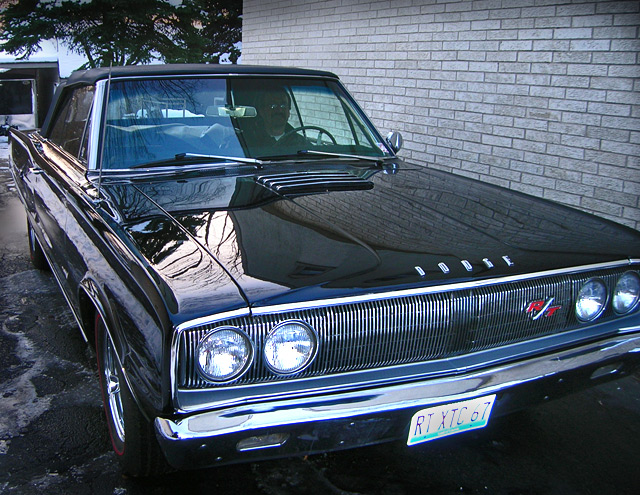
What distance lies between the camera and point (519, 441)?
9.48 feet

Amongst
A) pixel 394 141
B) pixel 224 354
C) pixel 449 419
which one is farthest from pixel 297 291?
pixel 394 141

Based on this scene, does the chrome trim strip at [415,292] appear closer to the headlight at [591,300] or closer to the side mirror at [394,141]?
the headlight at [591,300]

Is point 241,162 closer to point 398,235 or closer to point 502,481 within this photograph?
point 398,235

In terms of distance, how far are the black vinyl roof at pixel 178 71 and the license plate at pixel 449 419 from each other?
221 centimetres

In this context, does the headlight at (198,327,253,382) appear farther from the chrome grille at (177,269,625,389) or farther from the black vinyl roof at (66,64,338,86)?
the black vinyl roof at (66,64,338,86)

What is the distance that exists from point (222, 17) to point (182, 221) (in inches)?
1127

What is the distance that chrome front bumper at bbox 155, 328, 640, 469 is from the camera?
1.88 metres

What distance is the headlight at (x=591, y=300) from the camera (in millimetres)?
2479

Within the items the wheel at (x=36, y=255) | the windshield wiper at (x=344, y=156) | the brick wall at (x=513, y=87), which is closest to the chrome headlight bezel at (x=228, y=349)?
the windshield wiper at (x=344, y=156)

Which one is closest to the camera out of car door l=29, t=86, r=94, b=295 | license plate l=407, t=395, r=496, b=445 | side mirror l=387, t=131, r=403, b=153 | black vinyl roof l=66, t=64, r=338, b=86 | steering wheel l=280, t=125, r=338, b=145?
license plate l=407, t=395, r=496, b=445

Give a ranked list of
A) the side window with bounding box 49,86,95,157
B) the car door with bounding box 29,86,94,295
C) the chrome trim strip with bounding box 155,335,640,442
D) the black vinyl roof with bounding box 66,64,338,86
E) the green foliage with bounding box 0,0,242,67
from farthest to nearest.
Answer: the green foliage with bounding box 0,0,242,67 → the side window with bounding box 49,86,95,157 → the black vinyl roof with bounding box 66,64,338,86 → the car door with bounding box 29,86,94,295 → the chrome trim strip with bounding box 155,335,640,442

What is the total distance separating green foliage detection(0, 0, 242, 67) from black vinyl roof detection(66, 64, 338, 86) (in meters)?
22.4

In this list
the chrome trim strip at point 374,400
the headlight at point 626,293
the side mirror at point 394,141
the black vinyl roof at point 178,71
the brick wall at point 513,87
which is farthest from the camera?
the brick wall at point 513,87

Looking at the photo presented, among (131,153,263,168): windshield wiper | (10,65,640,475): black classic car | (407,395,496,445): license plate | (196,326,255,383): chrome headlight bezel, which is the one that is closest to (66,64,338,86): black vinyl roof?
(10,65,640,475): black classic car
